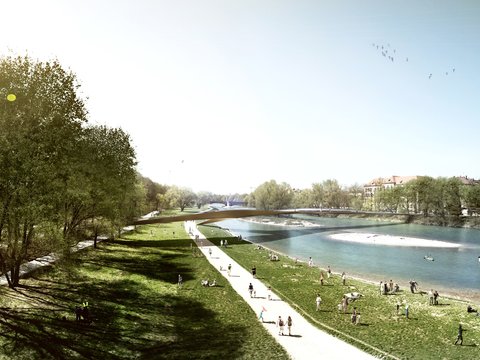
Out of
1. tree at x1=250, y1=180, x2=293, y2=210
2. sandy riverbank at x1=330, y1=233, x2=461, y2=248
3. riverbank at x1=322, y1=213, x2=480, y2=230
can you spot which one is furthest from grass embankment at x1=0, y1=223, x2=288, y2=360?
tree at x1=250, y1=180, x2=293, y2=210

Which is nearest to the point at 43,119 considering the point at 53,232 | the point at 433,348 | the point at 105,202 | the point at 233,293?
the point at 53,232

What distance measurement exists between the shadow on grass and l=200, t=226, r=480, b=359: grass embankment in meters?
9.83

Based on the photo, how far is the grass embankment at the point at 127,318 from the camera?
76.1 ft

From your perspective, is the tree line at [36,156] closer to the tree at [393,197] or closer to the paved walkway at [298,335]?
the paved walkway at [298,335]

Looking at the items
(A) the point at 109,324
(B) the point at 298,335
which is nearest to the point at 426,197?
(B) the point at 298,335

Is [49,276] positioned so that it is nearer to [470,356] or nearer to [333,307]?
[333,307]

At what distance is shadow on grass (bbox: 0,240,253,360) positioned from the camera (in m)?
22.9

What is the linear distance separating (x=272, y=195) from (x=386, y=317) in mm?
156958

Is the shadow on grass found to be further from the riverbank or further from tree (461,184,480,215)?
tree (461,184,480,215)

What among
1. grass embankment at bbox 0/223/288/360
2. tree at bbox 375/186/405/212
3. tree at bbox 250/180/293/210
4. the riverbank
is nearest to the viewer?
grass embankment at bbox 0/223/288/360

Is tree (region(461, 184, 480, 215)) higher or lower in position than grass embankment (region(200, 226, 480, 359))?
higher

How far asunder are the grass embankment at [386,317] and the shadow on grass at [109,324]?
983 centimetres

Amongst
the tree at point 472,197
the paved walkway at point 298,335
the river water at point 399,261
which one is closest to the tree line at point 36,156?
the paved walkway at point 298,335

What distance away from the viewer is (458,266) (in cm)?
6234
